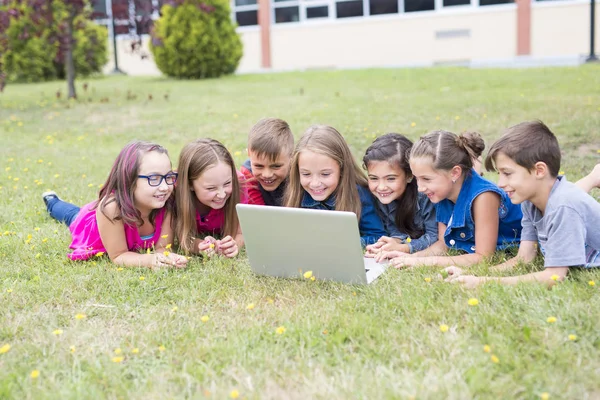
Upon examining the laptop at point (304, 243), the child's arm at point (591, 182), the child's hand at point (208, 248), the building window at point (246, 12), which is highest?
the building window at point (246, 12)

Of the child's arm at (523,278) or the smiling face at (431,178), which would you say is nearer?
the child's arm at (523,278)

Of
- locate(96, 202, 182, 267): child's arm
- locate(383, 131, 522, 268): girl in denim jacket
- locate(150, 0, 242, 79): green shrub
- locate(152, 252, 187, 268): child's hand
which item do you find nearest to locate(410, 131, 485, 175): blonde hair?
locate(383, 131, 522, 268): girl in denim jacket

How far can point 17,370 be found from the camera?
2.64 meters

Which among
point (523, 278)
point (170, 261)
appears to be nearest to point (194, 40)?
point (170, 261)

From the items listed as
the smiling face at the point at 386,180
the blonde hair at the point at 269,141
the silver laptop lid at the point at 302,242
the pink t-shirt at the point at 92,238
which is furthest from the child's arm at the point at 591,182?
the pink t-shirt at the point at 92,238

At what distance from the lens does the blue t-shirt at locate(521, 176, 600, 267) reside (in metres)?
3.15

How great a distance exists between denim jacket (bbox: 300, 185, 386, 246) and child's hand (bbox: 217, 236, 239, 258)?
528mm

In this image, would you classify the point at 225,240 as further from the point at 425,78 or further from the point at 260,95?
the point at 425,78

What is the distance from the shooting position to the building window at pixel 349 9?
19922 millimetres

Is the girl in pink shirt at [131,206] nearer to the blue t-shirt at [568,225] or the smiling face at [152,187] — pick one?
the smiling face at [152,187]

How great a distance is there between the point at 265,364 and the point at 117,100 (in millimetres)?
10003

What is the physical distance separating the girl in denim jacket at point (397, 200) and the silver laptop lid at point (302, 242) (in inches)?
23.2

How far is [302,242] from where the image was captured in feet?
11.1

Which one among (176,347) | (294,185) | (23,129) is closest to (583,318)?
(176,347)
